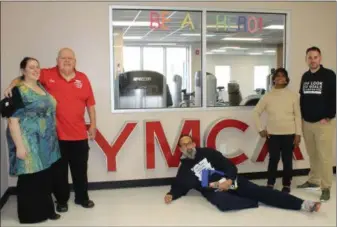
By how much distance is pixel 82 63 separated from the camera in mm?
3982

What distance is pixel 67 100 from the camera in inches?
130

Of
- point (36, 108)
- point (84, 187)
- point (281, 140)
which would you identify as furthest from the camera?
point (281, 140)

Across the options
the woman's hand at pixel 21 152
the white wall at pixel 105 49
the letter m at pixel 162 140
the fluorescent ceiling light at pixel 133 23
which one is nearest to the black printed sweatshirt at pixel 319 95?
the white wall at pixel 105 49

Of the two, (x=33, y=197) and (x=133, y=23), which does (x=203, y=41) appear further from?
(x=33, y=197)

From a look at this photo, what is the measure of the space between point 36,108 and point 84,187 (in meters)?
1.00

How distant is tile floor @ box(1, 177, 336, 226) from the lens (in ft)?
10.1

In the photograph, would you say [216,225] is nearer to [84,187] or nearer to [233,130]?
[84,187]

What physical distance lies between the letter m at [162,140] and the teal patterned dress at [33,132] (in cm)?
131

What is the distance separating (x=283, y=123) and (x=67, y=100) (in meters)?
2.23

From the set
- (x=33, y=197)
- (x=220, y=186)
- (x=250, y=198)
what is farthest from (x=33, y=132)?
(x=250, y=198)

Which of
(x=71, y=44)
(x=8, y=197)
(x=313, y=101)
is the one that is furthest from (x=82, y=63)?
(x=313, y=101)

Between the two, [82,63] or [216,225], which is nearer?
[216,225]

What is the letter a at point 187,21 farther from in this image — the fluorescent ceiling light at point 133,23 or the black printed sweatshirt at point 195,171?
the black printed sweatshirt at point 195,171

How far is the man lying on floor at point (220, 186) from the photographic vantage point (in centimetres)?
324
